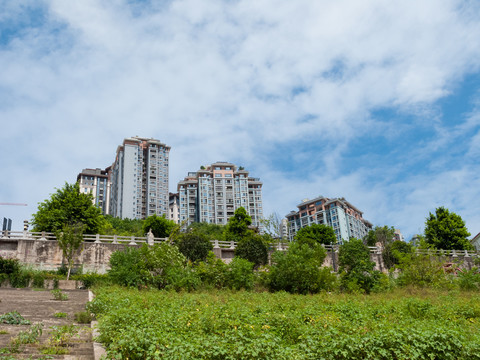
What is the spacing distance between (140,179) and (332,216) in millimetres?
52587

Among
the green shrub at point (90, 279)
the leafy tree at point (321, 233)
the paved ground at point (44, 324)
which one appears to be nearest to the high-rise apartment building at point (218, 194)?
the leafy tree at point (321, 233)

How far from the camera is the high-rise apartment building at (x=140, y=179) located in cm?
10069

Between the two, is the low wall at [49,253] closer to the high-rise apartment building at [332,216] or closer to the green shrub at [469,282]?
the green shrub at [469,282]

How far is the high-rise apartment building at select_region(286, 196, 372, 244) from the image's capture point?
106787 millimetres

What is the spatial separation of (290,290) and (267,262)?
8.30 meters

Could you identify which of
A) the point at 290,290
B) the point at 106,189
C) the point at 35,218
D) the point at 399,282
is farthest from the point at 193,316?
the point at 106,189

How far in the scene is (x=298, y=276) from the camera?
2472cm

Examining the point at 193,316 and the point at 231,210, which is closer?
the point at 193,316

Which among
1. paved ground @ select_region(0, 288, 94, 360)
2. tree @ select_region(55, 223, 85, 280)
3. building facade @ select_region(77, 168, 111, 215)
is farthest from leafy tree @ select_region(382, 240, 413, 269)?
building facade @ select_region(77, 168, 111, 215)

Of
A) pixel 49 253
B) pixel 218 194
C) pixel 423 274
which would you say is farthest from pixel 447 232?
pixel 218 194

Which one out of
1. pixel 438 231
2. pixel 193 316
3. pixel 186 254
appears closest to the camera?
pixel 193 316

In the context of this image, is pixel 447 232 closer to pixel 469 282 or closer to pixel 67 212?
pixel 469 282

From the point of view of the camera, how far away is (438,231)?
49.3m

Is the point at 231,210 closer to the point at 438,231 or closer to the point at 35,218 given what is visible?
the point at 438,231
